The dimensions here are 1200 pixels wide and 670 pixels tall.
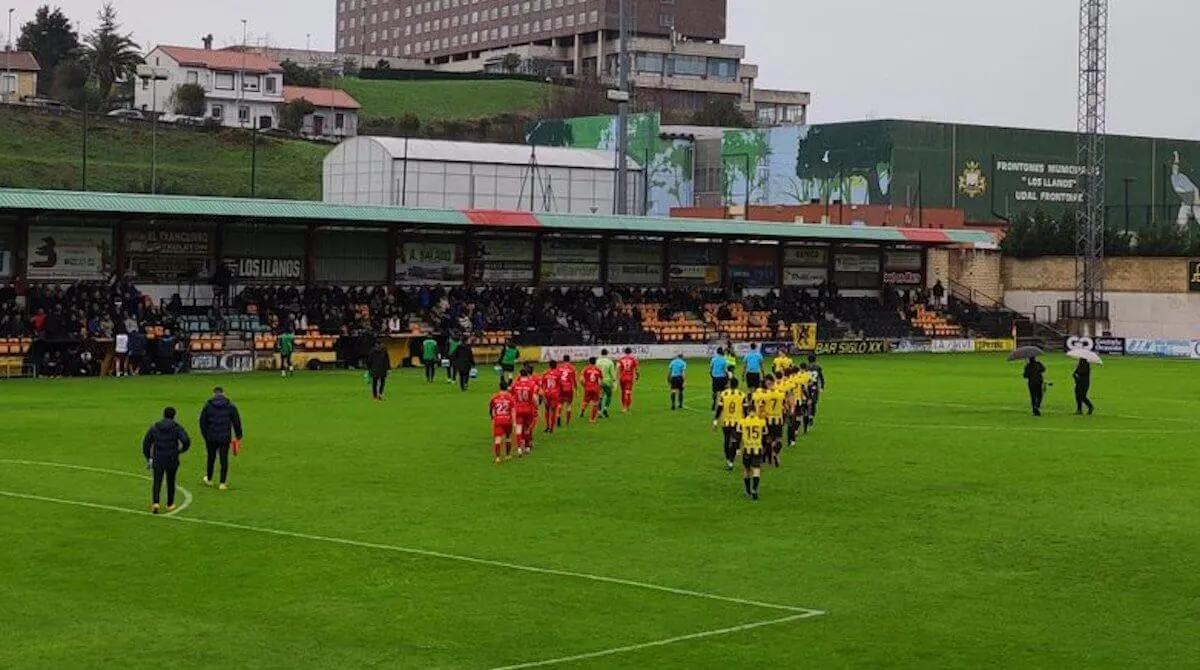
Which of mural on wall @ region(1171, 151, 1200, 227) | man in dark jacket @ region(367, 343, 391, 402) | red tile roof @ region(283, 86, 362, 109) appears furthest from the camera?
red tile roof @ region(283, 86, 362, 109)

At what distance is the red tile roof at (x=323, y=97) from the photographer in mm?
152375

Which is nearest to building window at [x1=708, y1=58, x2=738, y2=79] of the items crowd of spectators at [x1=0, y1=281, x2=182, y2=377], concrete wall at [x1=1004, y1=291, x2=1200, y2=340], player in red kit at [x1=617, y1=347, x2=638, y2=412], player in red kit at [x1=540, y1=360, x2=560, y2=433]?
concrete wall at [x1=1004, y1=291, x2=1200, y2=340]

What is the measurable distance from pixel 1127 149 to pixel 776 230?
5239 centimetres

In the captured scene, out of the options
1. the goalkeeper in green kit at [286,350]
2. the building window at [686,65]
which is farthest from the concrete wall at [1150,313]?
the building window at [686,65]

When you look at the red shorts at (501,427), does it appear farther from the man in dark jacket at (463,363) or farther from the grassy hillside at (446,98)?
the grassy hillside at (446,98)

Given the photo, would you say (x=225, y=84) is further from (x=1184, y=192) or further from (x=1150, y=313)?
(x=1150, y=313)

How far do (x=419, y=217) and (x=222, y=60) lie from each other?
9305cm

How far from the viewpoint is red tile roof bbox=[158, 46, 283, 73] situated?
151m

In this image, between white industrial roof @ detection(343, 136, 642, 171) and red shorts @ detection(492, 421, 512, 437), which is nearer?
red shorts @ detection(492, 421, 512, 437)

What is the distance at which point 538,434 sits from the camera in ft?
126

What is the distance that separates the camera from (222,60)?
155000 mm

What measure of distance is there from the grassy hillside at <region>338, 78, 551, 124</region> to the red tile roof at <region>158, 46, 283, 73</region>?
13.2m

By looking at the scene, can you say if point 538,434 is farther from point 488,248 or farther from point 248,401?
point 488,248

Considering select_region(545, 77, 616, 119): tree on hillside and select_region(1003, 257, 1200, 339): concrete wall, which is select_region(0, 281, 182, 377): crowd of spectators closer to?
select_region(1003, 257, 1200, 339): concrete wall
